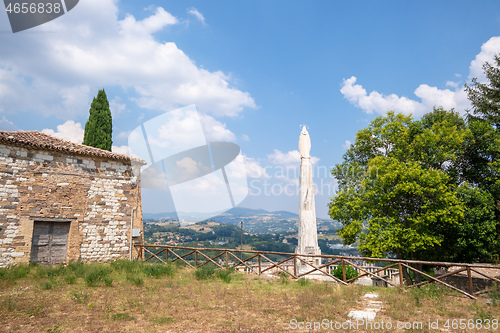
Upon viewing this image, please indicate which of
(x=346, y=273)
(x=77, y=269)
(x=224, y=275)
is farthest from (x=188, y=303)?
(x=346, y=273)

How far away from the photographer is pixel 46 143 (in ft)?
39.4

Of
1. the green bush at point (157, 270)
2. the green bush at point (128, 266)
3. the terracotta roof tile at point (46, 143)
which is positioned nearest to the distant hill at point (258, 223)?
the terracotta roof tile at point (46, 143)

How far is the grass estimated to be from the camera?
5.69 meters

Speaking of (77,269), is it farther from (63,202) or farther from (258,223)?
(258,223)

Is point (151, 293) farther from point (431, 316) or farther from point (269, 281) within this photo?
point (431, 316)

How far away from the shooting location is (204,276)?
10.2 m

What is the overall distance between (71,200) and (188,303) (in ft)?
27.2

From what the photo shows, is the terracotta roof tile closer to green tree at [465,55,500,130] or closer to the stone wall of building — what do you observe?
the stone wall of building

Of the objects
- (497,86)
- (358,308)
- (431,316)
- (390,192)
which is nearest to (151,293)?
(358,308)

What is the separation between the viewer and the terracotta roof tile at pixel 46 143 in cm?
1130

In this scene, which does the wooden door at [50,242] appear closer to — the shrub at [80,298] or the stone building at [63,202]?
the stone building at [63,202]

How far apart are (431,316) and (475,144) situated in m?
12.8

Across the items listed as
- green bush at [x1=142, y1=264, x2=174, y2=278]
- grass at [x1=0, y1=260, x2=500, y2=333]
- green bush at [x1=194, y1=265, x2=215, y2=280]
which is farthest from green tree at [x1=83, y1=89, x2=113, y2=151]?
green bush at [x1=194, y1=265, x2=215, y2=280]

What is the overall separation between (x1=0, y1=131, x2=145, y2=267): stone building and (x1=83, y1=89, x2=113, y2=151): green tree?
6.91 meters
